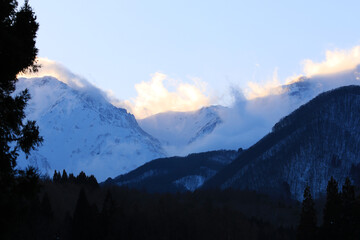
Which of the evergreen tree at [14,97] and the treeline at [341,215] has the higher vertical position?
the treeline at [341,215]

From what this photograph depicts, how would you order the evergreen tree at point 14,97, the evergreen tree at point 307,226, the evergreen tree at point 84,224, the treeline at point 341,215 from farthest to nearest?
1. the evergreen tree at point 84,224
2. the evergreen tree at point 307,226
3. the treeline at point 341,215
4. the evergreen tree at point 14,97

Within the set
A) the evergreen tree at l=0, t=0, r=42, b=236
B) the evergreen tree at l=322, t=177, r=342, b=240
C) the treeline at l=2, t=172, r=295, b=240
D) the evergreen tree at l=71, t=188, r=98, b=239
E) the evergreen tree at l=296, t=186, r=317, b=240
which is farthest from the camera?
the treeline at l=2, t=172, r=295, b=240

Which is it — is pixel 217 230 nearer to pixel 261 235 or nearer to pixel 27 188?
pixel 261 235

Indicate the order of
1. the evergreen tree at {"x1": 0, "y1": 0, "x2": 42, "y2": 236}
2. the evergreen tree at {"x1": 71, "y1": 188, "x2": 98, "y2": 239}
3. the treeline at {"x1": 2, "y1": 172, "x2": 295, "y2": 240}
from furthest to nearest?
the treeline at {"x1": 2, "y1": 172, "x2": 295, "y2": 240} < the evergreen tree at {"x1": 71, "y1": 188, "x2": 98, "y2": 239} < the evergreen tree at {"x1": 0, "y1": 0, "x2": 42, "y2": 236}

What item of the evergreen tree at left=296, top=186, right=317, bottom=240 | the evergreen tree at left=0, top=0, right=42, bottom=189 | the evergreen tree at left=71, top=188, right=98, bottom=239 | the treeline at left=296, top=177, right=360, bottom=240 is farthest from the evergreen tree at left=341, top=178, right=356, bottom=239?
the evergreen tree at left=0, top=0, right=42, bottom=189

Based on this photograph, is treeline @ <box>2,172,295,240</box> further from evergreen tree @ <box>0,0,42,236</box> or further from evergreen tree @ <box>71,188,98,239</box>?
evergreen tree @ <box>0,0,42,236</box>

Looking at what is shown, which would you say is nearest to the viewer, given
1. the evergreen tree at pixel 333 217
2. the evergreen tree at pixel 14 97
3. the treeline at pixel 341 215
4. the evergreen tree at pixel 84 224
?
the evergreen tree at pixel 14 97

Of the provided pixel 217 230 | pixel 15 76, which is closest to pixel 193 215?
pixel 217 230

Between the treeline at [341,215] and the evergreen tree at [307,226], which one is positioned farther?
the evergreen tree at [307,226]

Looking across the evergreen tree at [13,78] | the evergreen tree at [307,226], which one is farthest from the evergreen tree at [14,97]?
the evergreen tree at [307,226]

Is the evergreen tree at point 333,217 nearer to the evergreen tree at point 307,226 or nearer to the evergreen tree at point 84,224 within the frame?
the evergreen tree at point 307,226

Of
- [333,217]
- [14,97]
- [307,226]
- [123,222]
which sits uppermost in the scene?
[123,222]

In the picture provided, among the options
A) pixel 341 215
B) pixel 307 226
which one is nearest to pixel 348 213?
pixel 341 215

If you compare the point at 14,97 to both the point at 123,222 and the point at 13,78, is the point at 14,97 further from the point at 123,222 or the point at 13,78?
the point at 123,222
